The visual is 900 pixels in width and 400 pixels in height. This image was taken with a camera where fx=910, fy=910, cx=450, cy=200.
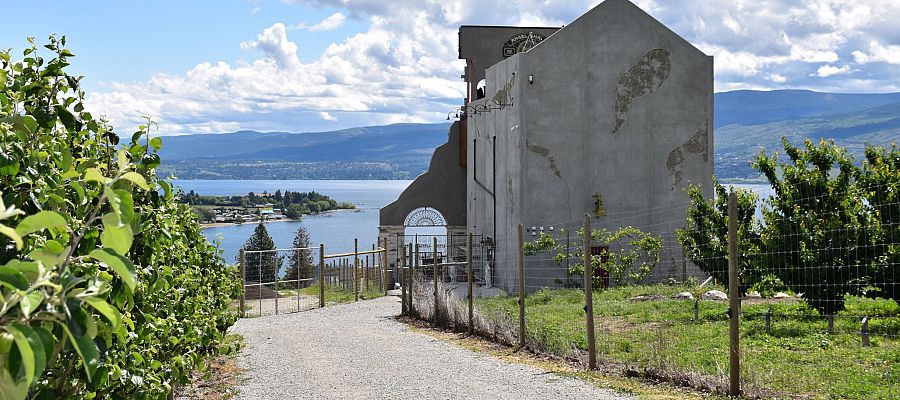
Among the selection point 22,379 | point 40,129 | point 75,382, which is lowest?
point 75,382

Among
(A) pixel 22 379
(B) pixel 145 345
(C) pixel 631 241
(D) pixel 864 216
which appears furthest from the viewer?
(C) pixel 631 241

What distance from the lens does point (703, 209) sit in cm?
2089

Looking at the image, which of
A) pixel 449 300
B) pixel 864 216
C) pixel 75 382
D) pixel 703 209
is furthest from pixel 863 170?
pixel 75 382

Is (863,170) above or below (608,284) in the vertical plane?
above

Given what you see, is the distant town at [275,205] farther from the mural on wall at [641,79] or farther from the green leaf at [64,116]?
the green leaf at [64,116]

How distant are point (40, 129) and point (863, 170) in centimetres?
1518

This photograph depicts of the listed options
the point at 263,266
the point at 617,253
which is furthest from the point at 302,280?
the point at 617,253

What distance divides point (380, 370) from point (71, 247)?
36.7 ft

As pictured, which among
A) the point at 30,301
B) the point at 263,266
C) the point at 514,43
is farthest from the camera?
the point at 514,43

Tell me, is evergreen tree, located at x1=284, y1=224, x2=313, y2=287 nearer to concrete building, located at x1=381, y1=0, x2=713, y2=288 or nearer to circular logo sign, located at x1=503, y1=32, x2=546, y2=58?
concrete building, located at x1=381, y1=0, x2=713, y2=288

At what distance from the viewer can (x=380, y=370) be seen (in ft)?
42.2

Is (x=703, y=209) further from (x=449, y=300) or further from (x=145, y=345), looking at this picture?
(x=145, y=345)

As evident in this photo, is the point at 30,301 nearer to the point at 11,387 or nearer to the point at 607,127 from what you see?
the point at 11,387

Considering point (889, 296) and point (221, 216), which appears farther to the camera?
point (221, 216)
